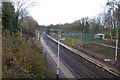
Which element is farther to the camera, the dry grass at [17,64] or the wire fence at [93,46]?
the wire fence at [93,46]

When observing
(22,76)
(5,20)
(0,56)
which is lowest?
(22,76)

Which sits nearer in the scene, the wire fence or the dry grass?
the dry grass

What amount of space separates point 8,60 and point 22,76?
1.48m

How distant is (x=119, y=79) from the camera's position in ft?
80.1

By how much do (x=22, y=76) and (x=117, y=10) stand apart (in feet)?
91.1

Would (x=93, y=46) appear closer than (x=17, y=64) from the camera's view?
No

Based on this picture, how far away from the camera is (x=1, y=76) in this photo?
12344mm

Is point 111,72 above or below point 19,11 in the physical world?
below

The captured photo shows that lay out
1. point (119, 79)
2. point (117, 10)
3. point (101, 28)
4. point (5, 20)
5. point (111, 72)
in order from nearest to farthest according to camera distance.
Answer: point (119, 79) → point (111, 72) → point (5, 20) → point (117, 10) → point (101, 28)

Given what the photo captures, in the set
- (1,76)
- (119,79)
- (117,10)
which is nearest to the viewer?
(1,76)

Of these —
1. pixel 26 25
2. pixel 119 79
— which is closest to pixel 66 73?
pixel 119 79

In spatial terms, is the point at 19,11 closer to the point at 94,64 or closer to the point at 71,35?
the point at 94,64

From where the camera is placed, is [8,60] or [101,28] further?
[101,28]

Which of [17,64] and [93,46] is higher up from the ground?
[17,64]
